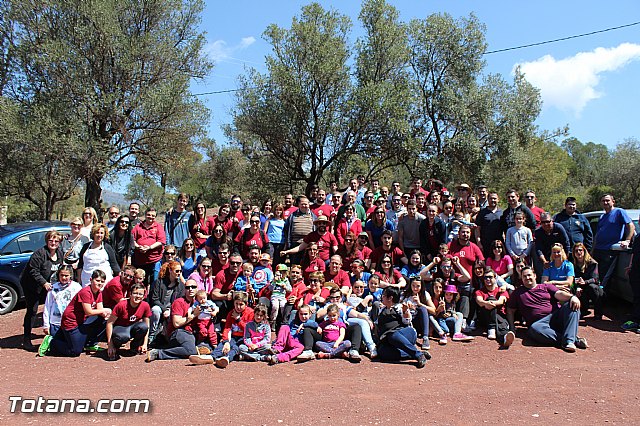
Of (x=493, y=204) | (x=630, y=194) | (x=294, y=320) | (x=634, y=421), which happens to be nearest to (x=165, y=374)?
(x=294, y=320)

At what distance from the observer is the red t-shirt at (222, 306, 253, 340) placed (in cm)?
662

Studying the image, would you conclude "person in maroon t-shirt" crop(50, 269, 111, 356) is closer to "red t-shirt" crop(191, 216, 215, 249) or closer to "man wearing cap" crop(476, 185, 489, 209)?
"red t-shirt" crop(191, 216, 215, 249)

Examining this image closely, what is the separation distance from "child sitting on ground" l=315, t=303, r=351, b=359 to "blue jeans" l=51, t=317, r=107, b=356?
10.2 feet

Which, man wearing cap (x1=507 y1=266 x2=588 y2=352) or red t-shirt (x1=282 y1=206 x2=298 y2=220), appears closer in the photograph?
man wearing cap (x1=507 y1=266 x2=588 y2=352)

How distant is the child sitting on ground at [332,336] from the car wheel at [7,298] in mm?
5989

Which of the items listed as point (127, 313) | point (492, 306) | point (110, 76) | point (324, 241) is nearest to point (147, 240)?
point (127, 313)

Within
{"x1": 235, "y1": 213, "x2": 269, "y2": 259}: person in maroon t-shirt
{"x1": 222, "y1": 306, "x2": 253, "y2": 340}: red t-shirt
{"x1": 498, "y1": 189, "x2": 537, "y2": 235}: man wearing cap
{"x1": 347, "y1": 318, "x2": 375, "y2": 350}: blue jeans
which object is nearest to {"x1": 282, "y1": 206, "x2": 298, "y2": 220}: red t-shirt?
{"x1": 235, "y1": 213, "x2": 269, "y2": 259}: person in maroon t-shirt

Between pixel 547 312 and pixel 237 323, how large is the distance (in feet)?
14.9

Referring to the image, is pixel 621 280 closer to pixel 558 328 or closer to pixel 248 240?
pixel 558 328

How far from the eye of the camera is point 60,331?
667cm

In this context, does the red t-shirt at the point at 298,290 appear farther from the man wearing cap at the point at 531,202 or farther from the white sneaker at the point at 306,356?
the man wearing cap at the point at 531,202

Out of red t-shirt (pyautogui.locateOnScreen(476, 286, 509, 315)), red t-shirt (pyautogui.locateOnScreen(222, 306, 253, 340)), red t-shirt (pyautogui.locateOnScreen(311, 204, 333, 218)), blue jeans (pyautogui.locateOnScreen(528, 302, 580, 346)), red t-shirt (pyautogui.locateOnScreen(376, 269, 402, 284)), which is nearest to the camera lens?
red t-shirt (pyautogui.locateOnScreen(222, 306, 253, 340))

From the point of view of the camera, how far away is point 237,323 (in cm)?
669

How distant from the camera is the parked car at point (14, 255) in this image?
8664 millimetres
